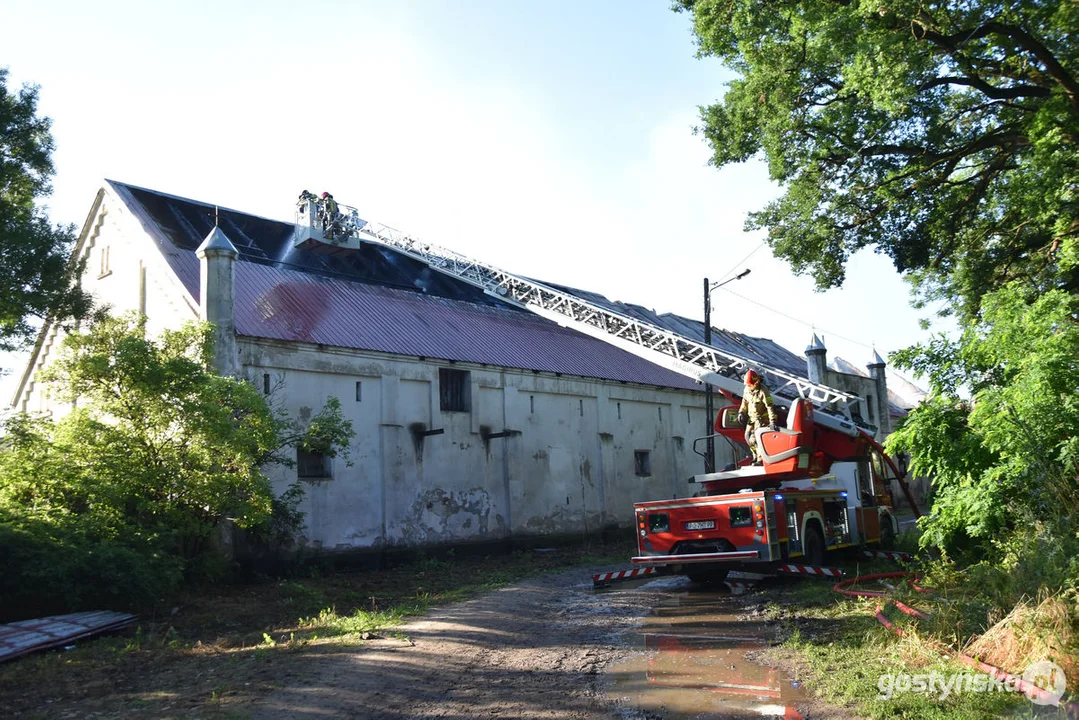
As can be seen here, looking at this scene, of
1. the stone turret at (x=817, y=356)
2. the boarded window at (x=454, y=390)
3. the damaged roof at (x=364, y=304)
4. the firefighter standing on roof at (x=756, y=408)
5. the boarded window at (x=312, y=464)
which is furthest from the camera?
the stone turret at (x=817, y=356)

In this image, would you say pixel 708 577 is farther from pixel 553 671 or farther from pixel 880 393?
pixel 880 393

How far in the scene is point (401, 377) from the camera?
824 inches

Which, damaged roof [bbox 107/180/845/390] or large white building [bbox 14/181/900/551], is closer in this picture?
large white building [bbox 14/181/900/551]

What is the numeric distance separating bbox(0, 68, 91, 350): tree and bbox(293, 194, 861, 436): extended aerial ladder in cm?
873

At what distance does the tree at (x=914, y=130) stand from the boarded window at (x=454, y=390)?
8.77 m

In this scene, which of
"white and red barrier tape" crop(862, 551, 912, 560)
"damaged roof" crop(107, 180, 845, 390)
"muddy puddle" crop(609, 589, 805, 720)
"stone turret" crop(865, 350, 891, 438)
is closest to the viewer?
"muddy puddle" crop(609, 589, 805, 720)

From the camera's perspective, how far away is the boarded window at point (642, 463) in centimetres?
2772

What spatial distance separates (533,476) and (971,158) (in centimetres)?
1385

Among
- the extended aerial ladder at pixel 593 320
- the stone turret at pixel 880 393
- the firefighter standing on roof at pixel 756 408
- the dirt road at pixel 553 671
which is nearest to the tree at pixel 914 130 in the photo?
the extended aerial ladder at pixel 593 320

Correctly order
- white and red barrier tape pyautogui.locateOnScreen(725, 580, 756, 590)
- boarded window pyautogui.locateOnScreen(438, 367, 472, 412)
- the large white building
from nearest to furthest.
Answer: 1. white and red barrier tape pyautogui.locateOnScreen(725, 580, 756, 590)
2. the large white building
3. boarded window pyautogui.locateOnScreen(438, 367, 472, 412)

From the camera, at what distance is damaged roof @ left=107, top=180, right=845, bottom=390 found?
20.0 meters

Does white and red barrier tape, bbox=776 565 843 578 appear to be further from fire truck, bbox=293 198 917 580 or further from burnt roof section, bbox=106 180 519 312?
burnt roof section, bbox=106 180 519 312

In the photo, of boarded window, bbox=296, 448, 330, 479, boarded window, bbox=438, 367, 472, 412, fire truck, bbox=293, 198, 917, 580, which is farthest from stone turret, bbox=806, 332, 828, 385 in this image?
boarded window, bbox=296, 448, 330, 479
